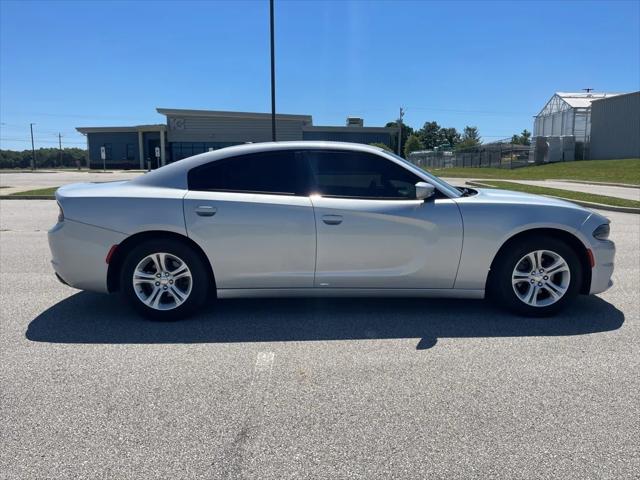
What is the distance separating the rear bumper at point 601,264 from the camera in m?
4.35

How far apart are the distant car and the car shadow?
0.71 ft

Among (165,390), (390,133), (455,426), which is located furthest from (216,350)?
(390,133)

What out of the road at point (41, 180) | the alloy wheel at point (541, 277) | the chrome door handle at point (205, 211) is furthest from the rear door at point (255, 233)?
the road at point (41, 180)

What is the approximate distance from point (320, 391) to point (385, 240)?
5.21ft

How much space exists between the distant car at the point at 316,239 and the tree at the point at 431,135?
13696cm

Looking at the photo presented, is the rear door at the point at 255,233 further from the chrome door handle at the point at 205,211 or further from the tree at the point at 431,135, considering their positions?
the tree at the point at 431,135

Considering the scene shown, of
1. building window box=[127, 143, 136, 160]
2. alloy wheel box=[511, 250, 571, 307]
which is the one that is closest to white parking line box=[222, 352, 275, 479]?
alloy wheel box=[511, 250, 571, 307]

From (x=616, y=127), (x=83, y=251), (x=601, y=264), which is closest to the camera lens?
(x=83, y=251)

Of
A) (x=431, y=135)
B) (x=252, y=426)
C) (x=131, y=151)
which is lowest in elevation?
(x=252, y=426)

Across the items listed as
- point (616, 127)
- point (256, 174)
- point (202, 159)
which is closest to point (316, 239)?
point (256, 174)

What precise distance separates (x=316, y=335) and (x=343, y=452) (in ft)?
5.28

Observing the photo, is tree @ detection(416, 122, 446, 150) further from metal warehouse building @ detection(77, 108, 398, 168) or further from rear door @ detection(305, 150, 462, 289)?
rear door @ detection(305, 150, 462, 289)

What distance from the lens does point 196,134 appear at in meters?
49.1

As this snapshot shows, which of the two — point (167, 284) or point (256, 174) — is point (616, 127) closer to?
point (256, 174)
